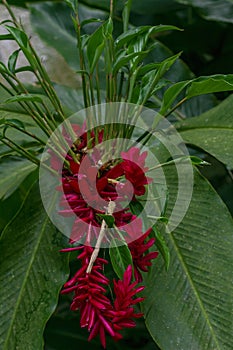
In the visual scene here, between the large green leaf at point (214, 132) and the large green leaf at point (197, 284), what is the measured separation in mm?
43

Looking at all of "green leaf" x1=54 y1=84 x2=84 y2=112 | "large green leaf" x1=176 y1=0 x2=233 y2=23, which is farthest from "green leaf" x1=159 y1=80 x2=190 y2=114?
→ "large green leaf" x1=176 y1=0 x2=233 y2=23

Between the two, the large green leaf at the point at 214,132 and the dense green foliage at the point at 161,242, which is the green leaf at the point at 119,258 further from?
the large green leaf at the point at 214,132

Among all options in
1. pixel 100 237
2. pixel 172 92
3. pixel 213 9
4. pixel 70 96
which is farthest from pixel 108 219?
pixel 213 9

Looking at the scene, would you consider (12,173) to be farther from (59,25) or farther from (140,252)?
(59,25)

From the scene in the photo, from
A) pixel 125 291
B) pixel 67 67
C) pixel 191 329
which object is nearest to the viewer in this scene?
pixel 125 291

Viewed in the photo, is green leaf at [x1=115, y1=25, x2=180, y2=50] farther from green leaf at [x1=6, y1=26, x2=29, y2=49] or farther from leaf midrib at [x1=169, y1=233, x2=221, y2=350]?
leaf midrib at [x1=169, y1=233, x2=221, y2=350]

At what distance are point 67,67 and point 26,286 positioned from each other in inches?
21.6

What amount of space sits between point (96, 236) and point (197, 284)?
18cm

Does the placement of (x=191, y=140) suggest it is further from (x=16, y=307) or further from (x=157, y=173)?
(x=16, y=307)

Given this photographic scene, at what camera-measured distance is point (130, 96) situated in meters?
0.75

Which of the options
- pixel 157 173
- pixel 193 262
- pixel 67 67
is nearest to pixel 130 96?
pixel 157 173

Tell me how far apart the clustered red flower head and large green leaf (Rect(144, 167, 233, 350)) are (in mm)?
92

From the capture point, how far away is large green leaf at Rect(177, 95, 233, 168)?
787 millimetres

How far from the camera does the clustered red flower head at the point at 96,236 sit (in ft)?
1.99
